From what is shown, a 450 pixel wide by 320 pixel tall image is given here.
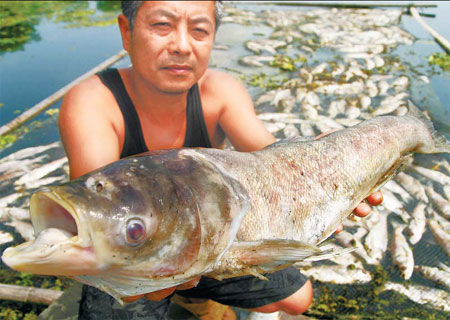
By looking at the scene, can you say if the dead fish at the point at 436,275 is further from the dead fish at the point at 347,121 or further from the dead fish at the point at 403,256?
the dead fish at the point at 347,121

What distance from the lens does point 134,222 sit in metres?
1.33

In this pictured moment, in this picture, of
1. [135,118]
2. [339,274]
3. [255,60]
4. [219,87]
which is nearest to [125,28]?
[135,118]

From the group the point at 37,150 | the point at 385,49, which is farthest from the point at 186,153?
the point at 385,49

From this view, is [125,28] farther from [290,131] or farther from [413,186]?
[413,186]

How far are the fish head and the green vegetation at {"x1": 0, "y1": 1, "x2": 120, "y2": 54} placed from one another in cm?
937

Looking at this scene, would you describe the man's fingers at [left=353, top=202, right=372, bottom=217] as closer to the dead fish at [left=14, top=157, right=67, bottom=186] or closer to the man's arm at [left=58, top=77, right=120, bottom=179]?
the man's arm at [left=58, top=77, right=120, bottom=179]

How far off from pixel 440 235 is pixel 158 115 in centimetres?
324

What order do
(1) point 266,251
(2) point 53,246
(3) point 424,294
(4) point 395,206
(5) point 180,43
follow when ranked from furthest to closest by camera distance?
1. (4) point 395,206
2. (3) point 424,294
3. (5) point 180,43
4. (1) point 266,251
5. (2) point 53,246

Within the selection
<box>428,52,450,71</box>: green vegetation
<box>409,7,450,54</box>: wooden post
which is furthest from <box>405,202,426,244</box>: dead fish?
<box>409,7,450,54</box>: wooden post

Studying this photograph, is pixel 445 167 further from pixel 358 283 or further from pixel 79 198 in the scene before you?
pixel 79 198

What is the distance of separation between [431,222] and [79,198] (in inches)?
154

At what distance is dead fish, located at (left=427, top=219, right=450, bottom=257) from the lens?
353cm

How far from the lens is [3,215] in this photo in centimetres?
384

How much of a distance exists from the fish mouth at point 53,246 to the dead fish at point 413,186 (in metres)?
4.17
